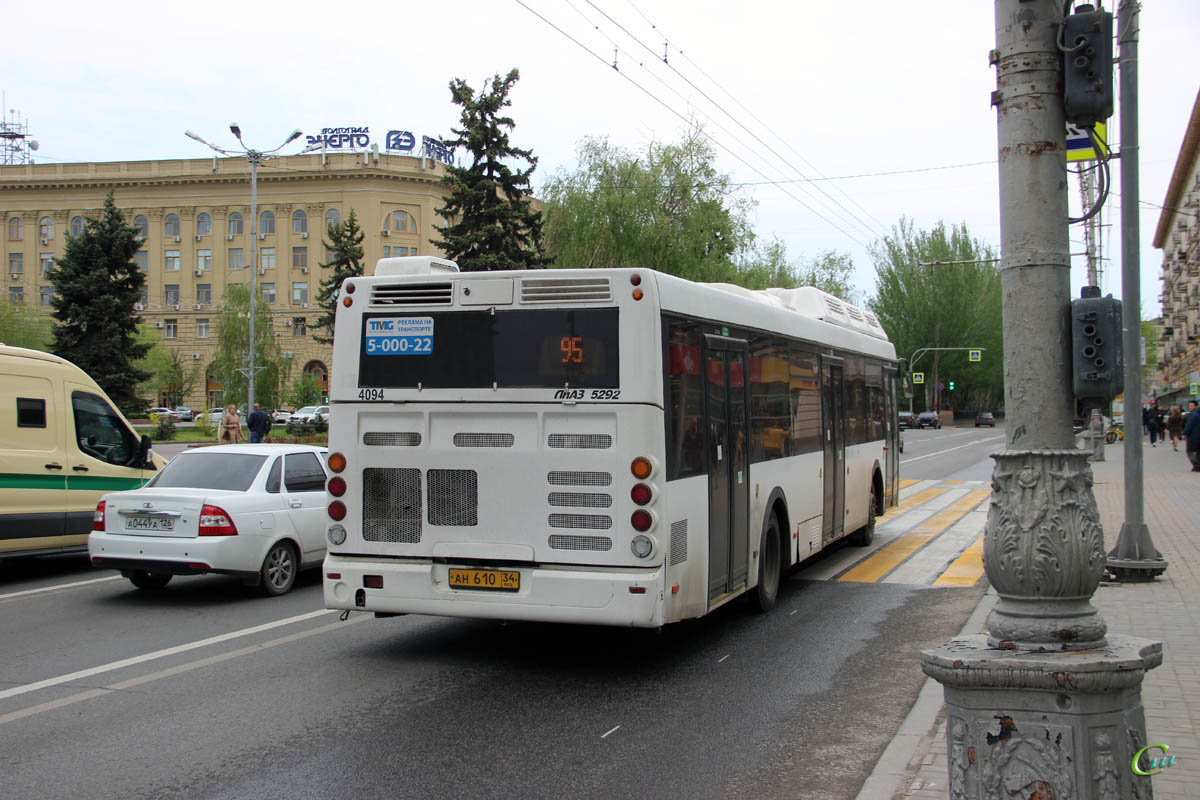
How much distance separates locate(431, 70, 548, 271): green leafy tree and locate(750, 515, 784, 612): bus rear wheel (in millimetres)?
30647

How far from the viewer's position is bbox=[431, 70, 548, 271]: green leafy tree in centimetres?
3981

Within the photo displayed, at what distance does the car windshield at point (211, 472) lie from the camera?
10.7m

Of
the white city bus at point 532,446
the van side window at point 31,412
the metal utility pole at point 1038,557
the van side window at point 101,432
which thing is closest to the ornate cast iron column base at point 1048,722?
the metal utility pole at point 1038,557

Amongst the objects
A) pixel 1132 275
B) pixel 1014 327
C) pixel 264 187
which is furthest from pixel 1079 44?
pixel 264 187

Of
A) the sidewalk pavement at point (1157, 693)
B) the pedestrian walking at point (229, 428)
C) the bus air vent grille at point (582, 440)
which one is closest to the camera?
the sidewalk pavement at point (1157, 693)

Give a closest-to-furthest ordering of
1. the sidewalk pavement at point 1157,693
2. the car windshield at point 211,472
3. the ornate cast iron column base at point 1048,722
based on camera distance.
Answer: the ornate cast iron column base at point 1048,722 → the sidewalk pavement at point 1157,693 → the car windshield at point 211,472

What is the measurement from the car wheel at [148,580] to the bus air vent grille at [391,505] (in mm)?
4436

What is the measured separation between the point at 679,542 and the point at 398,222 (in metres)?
80.1

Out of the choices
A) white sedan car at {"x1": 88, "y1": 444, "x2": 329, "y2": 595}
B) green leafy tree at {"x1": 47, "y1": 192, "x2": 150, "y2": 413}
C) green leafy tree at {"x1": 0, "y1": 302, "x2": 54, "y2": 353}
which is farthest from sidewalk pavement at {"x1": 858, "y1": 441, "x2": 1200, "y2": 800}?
green leafy tree at {"x1": 0, "y1": 302, "x2": 54, "y2": 353}

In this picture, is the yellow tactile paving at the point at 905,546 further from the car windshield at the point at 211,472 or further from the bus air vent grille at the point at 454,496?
the car windshield at the point at 211,472

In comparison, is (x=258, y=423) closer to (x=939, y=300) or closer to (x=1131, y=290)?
(x=1131, y=290)

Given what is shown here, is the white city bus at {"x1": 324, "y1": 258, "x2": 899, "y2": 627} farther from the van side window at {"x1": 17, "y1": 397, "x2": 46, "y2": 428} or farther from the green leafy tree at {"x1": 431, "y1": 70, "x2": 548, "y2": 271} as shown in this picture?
the green leafy tree at {"x1": 431, "y1": 70, "x2": 548, "y2": 271}

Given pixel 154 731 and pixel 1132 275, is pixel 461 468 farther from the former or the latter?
pixel 1132 275

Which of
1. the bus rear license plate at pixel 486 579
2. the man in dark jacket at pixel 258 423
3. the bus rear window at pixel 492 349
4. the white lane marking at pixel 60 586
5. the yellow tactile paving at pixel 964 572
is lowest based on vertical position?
the yellow tactile paving at pixel 964 572
